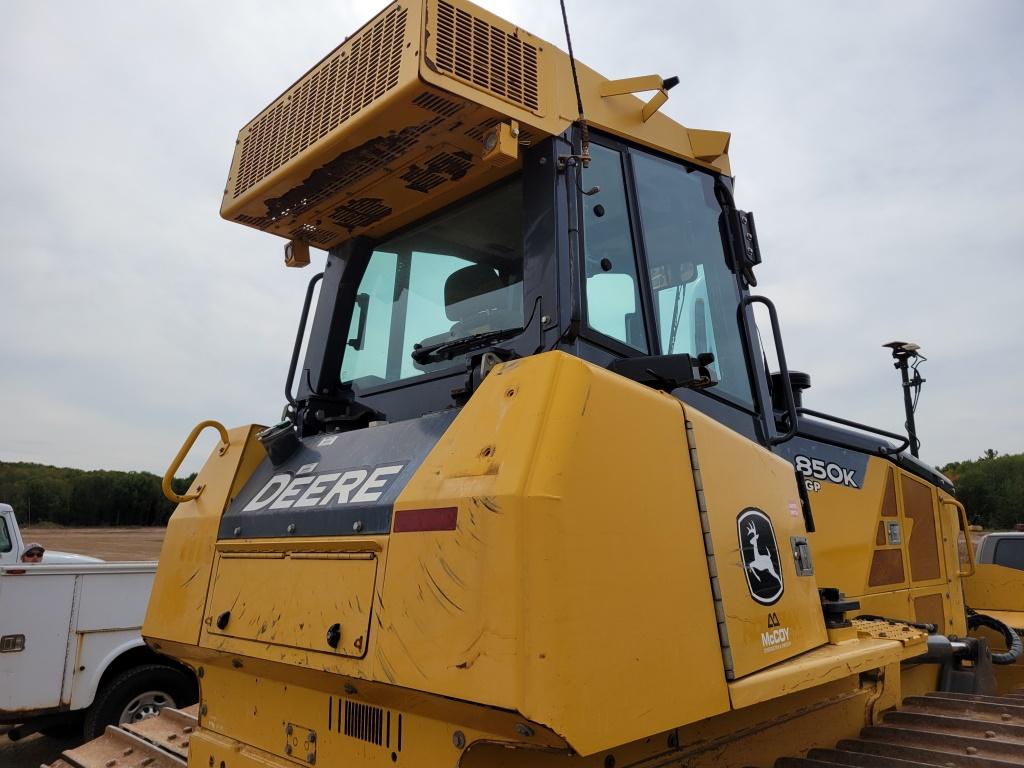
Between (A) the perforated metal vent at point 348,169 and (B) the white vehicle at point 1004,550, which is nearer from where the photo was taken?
(A) the perforated metal vent at point 348,169

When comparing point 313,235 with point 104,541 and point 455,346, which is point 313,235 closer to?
point 455,346

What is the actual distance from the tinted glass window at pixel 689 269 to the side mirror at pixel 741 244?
0.05 meters

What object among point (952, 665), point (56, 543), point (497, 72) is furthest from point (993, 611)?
point (56, 543)

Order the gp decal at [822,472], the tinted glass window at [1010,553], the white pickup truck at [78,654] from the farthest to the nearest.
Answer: the tinted glass window at [1010,553], the white pickup truck at [78,654], the gp decal at [822,472]

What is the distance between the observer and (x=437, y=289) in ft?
10.2

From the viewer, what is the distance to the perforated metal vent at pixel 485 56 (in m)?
2.45

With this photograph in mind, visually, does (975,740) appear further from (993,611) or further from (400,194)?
(993,611)

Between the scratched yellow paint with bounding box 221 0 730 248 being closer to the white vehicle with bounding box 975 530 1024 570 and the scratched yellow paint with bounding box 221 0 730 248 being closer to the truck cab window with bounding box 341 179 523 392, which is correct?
the truck cab window with bounding box 341 179 523 392

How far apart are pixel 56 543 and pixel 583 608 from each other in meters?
36.7

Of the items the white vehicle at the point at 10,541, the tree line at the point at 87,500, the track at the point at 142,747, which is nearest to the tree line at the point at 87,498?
the tree line at the point at 87,500

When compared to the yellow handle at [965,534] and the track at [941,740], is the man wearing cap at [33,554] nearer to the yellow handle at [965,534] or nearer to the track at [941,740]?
the track at [941,740]

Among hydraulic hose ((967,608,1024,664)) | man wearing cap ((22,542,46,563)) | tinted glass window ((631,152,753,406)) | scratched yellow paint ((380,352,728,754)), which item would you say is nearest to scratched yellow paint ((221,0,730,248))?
tinted glass window ((631,152,753,406))

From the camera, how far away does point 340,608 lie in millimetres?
2055

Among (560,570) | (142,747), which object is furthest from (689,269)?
(142,747)
